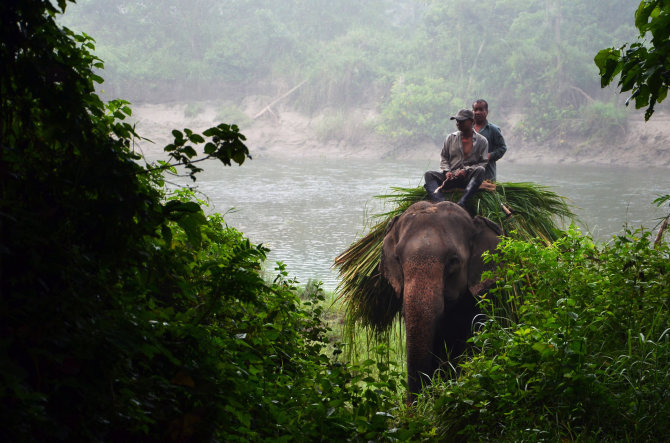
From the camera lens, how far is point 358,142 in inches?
1182

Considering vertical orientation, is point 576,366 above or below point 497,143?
below

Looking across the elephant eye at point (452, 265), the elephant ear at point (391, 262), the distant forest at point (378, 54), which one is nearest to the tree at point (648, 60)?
the elephant eye at point (452, 265)

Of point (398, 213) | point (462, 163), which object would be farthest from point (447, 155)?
point (398, 213)

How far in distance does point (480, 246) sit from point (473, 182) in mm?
615

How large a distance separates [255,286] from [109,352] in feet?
2.46

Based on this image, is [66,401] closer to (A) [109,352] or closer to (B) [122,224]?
(A) [109,352]

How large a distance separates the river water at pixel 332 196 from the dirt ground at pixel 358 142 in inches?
30.2

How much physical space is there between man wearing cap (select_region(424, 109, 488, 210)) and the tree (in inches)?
105

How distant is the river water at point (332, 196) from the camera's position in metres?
14.2

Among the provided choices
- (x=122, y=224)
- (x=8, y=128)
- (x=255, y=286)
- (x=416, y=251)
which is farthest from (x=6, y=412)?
(x=416, y=251)

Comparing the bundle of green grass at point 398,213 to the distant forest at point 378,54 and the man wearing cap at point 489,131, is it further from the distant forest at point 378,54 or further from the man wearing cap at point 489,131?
the distant forest at point 378,54

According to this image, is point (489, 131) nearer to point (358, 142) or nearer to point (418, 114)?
point (418, 114)

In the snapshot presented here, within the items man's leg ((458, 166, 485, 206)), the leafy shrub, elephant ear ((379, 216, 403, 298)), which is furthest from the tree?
the leafy shrub

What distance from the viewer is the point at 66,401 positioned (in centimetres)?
128
